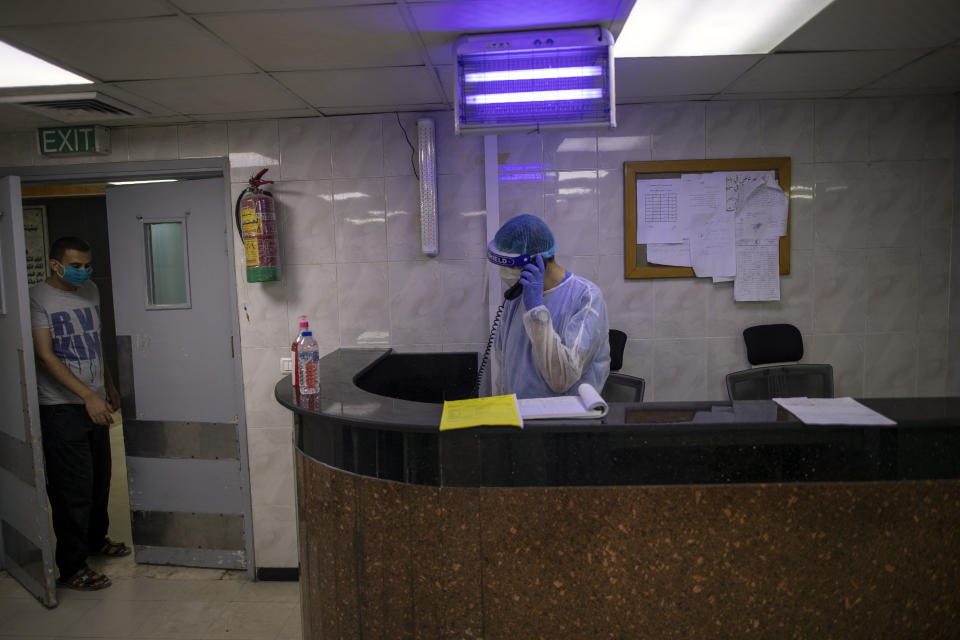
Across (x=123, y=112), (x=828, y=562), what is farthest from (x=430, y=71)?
(x=828, y=562)

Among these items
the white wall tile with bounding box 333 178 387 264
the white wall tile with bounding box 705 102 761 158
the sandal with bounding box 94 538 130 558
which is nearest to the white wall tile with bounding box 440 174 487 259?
the white wall tile with bounding box 333 178 387 264

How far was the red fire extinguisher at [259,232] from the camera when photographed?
9.59ft

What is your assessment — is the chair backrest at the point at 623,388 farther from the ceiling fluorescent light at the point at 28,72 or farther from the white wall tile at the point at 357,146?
the ceiling fluorescent light at the point at 28,72

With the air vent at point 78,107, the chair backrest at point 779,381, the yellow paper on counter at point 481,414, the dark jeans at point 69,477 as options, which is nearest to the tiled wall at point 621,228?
the air vent at point 78,107

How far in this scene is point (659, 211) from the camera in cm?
301

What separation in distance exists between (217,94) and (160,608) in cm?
250

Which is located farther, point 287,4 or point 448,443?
point 287,4

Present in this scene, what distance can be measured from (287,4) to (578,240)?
1763mm

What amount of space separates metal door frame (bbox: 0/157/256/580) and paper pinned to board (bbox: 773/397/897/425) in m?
2.68

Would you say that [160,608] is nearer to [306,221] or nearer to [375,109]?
[306,221]

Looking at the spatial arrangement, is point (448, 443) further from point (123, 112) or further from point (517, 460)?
point (123, 112)

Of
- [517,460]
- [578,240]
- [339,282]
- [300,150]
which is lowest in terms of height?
[517,460]

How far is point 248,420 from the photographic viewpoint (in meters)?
3.20

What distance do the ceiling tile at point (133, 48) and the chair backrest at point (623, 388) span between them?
2.00 metres
